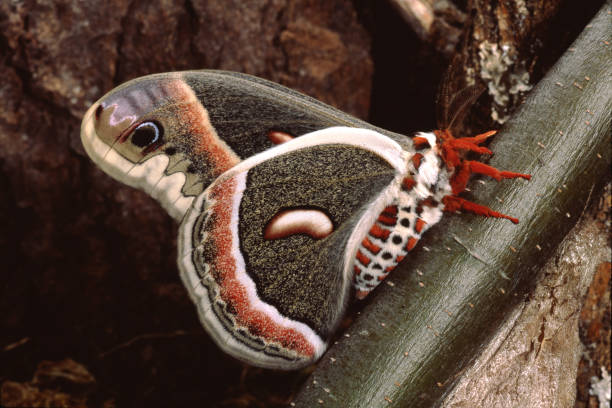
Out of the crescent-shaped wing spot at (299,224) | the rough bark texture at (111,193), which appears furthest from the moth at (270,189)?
the rough bark texture at (111,193)

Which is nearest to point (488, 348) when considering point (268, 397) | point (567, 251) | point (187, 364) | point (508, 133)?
point (567, 251)

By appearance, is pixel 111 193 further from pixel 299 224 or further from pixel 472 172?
pixel 472 172

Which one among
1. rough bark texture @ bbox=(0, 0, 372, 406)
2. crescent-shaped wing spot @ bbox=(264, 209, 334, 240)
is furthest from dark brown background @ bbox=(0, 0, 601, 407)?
crescent-shaped wing spot @ bbox=(264, 209, 334, 240)

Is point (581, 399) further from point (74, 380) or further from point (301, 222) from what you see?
point (74, 380)

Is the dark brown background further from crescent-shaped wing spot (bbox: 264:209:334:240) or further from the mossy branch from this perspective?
crescent-shaped wing spot (bbox: 264:209:334:240)

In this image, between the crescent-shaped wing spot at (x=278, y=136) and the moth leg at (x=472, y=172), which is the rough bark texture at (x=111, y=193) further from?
the moth leg at (x=472, y=172)

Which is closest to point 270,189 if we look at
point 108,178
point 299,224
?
point 299,224
